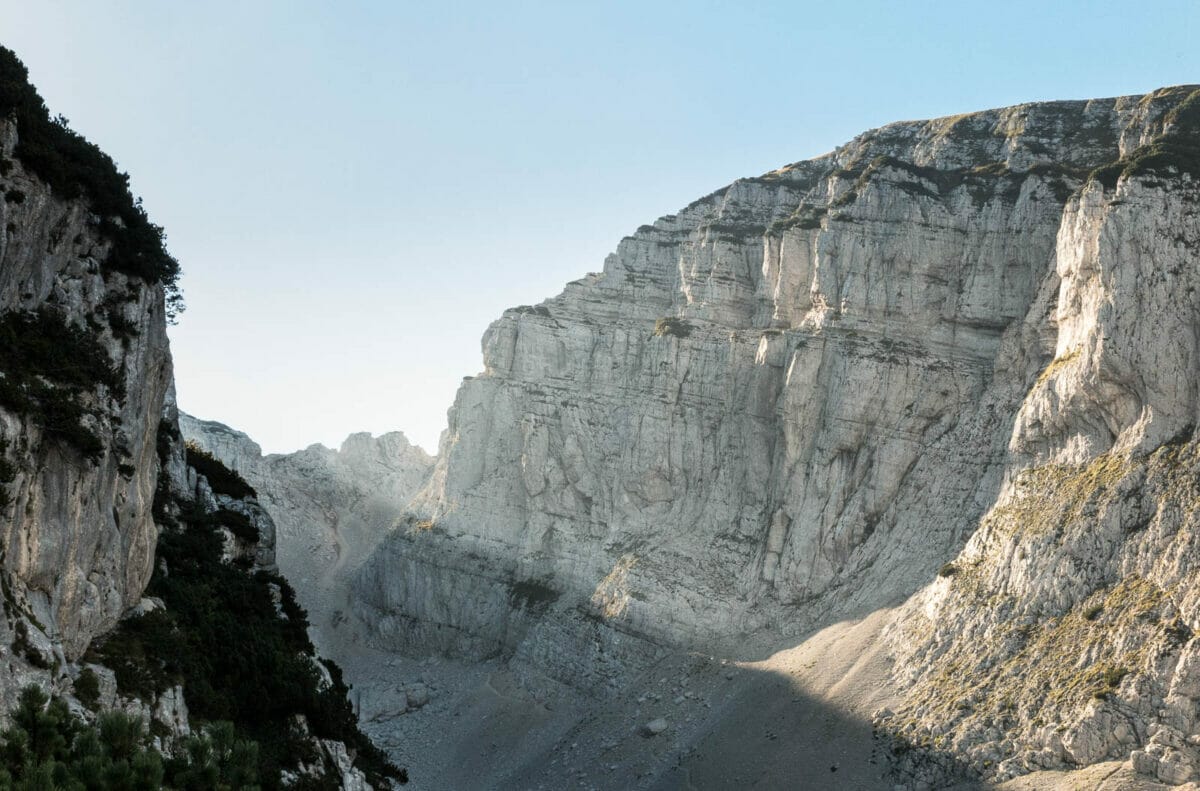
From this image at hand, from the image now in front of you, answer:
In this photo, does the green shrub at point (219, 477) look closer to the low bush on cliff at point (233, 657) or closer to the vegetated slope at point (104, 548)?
the low bush on cliff at point (233, 657)

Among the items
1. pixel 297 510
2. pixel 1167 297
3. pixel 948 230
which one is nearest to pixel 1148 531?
pixel 1167 297

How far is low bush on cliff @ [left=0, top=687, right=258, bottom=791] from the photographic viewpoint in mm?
16672

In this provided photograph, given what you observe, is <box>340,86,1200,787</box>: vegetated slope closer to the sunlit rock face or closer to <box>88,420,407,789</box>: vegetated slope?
the sunlit rock face

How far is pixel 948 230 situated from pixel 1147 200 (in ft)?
62.5

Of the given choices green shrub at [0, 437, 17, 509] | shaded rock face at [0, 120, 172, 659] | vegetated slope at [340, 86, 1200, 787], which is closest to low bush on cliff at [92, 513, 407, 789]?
shaded rock face at [0, 120, 172, 659]

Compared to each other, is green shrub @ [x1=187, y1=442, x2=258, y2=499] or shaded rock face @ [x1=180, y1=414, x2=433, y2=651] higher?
green shrub @ [x1=187, y1=442, x2=258, y2=499]

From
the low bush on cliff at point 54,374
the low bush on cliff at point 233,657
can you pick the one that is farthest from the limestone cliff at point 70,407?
the low bush on cliff at point 233,657

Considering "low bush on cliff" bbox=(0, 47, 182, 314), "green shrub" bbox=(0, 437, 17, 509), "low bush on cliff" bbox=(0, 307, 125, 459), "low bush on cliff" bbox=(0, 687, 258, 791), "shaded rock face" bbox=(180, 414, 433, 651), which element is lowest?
"shaded rock face" bbox=(180, 414, 433, 651)

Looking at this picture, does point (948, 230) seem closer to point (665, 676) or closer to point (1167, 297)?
point (1167, 297)

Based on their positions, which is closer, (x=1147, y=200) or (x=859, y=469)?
(x=1147, y=200)

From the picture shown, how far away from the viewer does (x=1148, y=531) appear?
53.4m

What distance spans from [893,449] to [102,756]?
6250cm

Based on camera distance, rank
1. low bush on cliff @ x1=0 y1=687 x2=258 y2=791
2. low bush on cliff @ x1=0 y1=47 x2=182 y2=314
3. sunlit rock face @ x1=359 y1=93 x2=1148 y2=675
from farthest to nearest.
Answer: sunlit rock face @ x1=359 y1=93 x2=1148 y2=675 → low bush on cliff @ x1=0 y1=47 x2=182 y2=314 → low bush on cliff @ x1=0 y1=687 x2=258 y2=791

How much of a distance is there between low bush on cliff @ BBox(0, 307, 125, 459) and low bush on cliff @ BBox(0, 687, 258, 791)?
664cm
